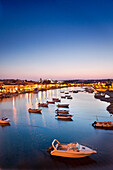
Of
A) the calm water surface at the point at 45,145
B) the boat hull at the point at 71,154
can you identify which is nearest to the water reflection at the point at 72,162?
the calm water surface at the point at 45,145

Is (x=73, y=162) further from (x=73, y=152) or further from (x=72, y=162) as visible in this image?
(x=73, y=152)

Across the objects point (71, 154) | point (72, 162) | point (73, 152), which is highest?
point (73, 152)

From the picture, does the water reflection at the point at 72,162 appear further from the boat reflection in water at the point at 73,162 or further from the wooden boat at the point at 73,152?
the wooden boat at the point at 73,152

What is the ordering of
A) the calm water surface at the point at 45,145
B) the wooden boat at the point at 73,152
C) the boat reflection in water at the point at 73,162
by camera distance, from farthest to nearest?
the wooden boat at the point at 73,152 < the calm water surface at the point at 45,145 < the boat reflection in water at the point at 73,162

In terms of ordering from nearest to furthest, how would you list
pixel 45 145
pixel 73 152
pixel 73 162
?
1. pixel 73 162
2. pixel 73 152
3. pixel 45 145

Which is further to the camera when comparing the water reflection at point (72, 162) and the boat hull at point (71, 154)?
the boat hull at point (71, 154)

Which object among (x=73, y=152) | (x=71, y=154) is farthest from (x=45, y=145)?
(x=73, y=152)

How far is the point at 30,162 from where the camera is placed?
243 inches

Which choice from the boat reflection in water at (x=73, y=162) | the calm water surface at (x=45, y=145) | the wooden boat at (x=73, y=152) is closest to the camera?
the boat reflection in water at (x=73, y=162)

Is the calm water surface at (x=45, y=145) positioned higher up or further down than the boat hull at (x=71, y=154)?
further down

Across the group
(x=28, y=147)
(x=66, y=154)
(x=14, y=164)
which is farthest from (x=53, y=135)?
(x=14, y=164)

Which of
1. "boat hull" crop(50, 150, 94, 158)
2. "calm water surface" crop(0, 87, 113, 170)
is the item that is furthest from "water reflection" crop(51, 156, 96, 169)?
"boat hull" crop(50, 150, 94, 158)

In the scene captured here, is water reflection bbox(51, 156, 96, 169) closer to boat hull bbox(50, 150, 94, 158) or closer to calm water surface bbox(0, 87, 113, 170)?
calm water surface bbox(0, 87, 113, 170)

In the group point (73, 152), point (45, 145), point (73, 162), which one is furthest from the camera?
point (45, 145)
